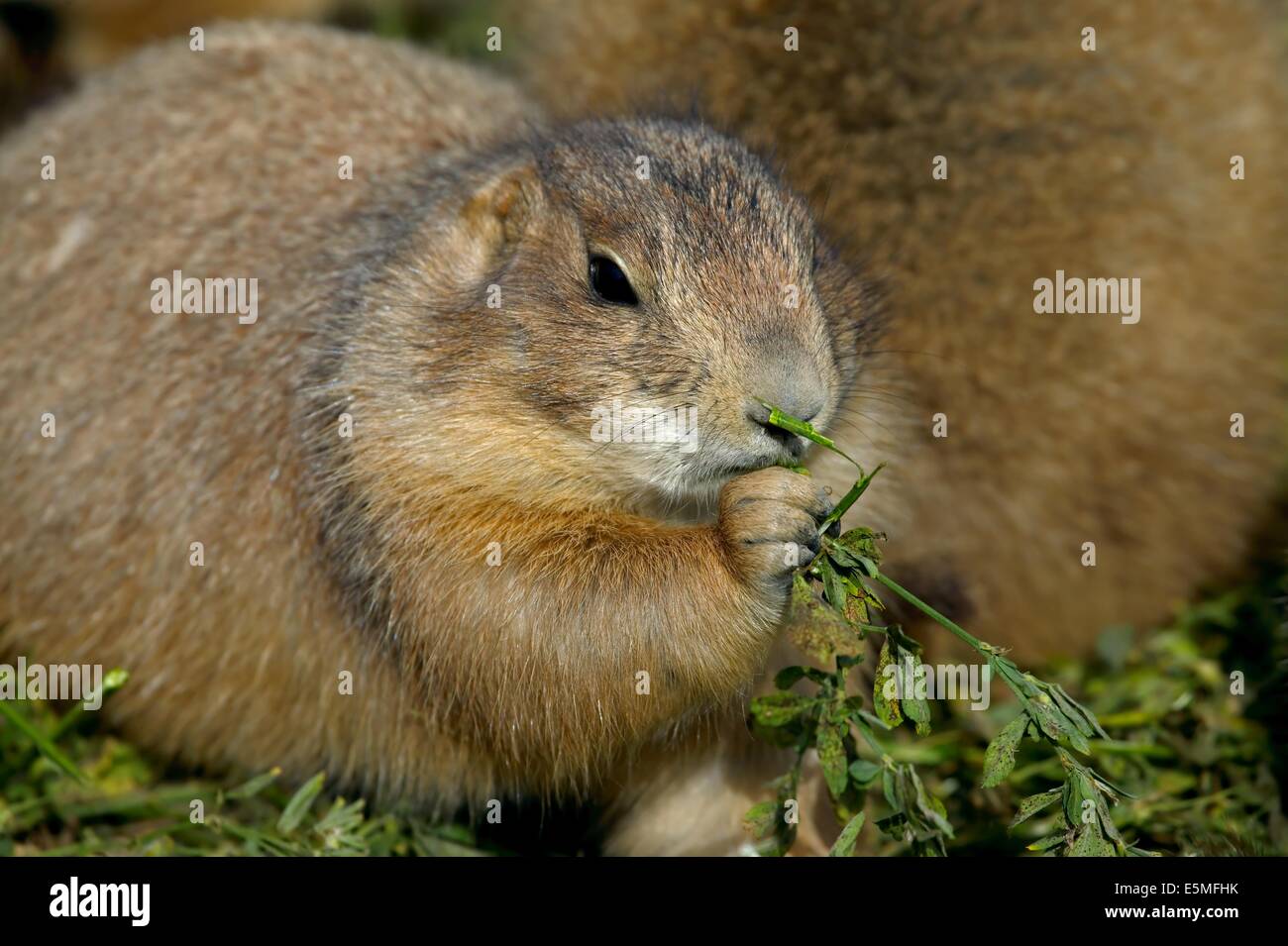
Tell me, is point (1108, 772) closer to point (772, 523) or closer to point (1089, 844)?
point (1089, 844)

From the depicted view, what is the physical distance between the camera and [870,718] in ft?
13.0

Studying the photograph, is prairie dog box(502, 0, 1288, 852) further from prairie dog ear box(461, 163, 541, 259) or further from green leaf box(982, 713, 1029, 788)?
green leaf box(982, 713, 1029, 788)

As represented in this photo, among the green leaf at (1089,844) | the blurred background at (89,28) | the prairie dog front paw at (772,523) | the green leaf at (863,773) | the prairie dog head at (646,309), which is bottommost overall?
the green leaf at (1089,844)

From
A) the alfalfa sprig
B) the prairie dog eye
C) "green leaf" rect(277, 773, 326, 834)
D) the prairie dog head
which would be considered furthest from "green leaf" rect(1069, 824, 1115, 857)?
"green leaf" rect(277, 773, 326, 834)

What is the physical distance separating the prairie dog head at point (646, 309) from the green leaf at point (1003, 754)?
3.00 ft

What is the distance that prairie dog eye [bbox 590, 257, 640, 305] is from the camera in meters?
3.79

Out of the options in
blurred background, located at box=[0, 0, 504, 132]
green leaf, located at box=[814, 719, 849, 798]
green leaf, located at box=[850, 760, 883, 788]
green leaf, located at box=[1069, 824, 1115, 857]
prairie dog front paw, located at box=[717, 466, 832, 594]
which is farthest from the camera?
blurred background, located at box=[0, 0, 504, 132]

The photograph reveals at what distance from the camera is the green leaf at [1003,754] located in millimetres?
3650

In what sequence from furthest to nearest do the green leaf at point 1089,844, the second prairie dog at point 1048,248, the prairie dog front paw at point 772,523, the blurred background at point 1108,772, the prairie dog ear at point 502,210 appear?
1. the second prairie dog at point 1048,248
2. the blurred background at point 1108,772
3. the prairie dog ear at point 502,210
4. the green leaf at point 1089,844
5. the prairie dog front paw at point 772,523

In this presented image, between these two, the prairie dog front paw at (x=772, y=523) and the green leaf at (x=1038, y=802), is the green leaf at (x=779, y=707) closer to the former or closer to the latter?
the prairie dog front paw at (x=772, y=523)

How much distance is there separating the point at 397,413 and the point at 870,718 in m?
1.57

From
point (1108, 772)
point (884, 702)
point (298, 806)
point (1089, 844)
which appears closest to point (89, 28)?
point (298, 806)

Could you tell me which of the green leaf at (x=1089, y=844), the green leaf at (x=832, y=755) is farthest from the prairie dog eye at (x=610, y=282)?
the green leaf at (x=1089, y=844)
